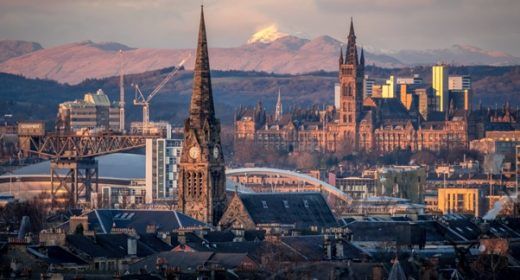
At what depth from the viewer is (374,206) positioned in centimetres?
14662

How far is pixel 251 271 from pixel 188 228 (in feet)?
90.8

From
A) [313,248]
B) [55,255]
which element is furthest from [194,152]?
[55,255]

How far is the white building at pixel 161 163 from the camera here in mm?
165500

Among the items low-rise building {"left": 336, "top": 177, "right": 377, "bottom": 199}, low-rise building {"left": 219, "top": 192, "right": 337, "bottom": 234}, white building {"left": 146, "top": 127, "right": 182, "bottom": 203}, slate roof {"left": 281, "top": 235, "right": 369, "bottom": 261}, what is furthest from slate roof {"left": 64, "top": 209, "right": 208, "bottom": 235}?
low-rise building {"left": 336, "top": 177, "right": 377, "bottom": 199}

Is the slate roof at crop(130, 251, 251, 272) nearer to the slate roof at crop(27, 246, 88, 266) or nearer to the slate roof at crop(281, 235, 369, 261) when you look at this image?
the slate roof at crop(27, 246, 88, 266)

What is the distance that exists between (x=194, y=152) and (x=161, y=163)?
54.1 meters

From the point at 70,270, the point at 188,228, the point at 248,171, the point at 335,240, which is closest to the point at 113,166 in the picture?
the point at 248,171

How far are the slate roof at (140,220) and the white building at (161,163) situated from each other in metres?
61.8

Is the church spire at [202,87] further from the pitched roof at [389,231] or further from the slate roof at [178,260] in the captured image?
the slate roof at [178,260]

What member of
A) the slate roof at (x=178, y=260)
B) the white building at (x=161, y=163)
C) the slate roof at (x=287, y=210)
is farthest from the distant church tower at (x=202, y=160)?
the white building at (x=161, y=163)

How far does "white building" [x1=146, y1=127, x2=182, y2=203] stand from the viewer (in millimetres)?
165500

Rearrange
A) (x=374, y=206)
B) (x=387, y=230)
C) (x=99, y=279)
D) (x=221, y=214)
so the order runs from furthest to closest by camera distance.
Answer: (x=374, y=206) → (x=221, y=214) → (x=387, y=230) → (x=99, y=279)

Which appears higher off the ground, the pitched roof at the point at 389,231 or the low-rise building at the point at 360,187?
the pitched roof at the point at 389,231

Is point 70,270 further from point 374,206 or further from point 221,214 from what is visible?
point 374,206
